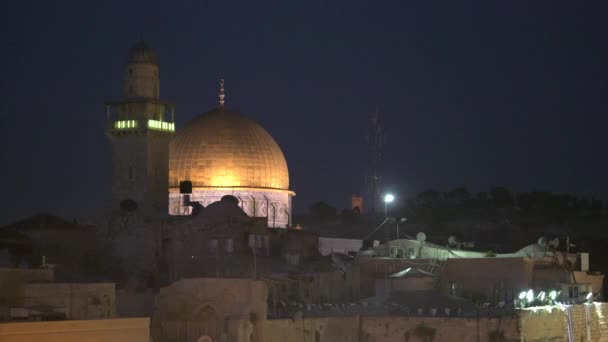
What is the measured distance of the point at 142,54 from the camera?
55156mm

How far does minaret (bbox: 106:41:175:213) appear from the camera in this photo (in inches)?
2173

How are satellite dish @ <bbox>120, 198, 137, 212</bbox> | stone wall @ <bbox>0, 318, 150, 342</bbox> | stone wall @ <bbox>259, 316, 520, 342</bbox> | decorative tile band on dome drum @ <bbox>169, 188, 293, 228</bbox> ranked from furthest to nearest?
1. decorative tile band on dome drum @ <bbox>169, 188, 293, 228</bbox>
2. satellite dish @ <bbox>120, 198, 137, 212</bbox>
3. stone wall @ <bbox>259, 316, 520, 342</bbox>
4. stone wall @ <bbox>0, 318, 150, 342</bbox>

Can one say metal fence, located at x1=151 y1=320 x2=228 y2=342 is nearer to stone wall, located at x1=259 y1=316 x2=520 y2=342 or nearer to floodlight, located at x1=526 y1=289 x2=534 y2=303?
stone wall, located at x1=259 y1=316 x2=520 y2=342

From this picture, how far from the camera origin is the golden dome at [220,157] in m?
59.3

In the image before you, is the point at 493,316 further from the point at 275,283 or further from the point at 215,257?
the point at 215,257

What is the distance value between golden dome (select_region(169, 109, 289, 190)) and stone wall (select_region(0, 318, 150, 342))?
28.0m

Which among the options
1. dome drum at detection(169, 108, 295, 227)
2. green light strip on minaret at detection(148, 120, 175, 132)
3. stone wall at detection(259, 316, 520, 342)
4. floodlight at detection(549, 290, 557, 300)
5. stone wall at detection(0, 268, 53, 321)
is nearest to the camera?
stone wall at detection(0, 268, 53, 321)

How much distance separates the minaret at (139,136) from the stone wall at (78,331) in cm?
2416

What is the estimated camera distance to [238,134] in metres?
59.7

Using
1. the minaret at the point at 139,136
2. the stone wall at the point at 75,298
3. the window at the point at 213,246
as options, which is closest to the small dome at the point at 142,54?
the minaret at the point at 139,136

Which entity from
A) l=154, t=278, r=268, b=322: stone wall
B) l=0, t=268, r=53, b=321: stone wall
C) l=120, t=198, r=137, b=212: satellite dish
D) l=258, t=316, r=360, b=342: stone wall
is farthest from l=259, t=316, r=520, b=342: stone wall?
l=120, t=198, r=137, b=212: satellite dish

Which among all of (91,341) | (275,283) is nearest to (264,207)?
(275,283)

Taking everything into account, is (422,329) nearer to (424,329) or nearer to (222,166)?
(424,329)

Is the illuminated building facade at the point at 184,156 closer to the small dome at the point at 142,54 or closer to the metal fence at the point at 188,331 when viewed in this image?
the small dome at the point at 142,54
